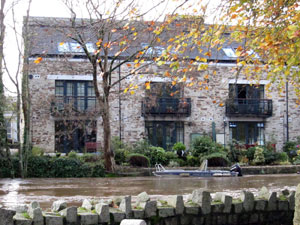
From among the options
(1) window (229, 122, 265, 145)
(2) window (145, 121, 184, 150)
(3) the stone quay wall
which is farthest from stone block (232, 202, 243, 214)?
(1) window (229, 122, 265, 145)

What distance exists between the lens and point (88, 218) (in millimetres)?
6039

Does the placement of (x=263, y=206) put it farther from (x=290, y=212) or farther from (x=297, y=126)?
(x=297, y=126)

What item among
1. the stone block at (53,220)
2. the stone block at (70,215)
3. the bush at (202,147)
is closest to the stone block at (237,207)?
the stone block at (70,215)

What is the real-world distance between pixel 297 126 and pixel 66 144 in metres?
15.3

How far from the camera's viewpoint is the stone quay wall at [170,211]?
19.2ft

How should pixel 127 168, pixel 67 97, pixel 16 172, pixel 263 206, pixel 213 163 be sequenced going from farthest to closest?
1. pixel 67 97
2. pixel 213 163
3. pixel 127 168
4. pixel 16 172
5. pixel 263 206

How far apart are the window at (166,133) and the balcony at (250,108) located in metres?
3.40

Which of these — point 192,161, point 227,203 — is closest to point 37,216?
point 227,203

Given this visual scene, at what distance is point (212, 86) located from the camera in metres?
28.0

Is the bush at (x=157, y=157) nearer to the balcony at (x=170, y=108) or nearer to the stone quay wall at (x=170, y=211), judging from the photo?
the balcony at (x=170, y=108)

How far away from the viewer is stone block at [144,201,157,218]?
6.53m

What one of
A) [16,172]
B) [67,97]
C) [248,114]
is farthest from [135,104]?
[16,172]

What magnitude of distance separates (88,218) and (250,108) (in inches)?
944

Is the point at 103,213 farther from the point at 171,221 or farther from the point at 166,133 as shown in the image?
the point at 166,133
